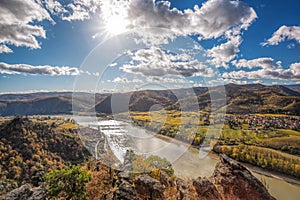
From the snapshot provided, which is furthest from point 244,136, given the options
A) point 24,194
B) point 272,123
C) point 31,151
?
point 24,194

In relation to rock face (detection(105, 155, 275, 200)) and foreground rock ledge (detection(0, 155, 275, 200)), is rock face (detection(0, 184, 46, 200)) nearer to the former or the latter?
foreground rock ledge (detection(0, 155, 275, 200))

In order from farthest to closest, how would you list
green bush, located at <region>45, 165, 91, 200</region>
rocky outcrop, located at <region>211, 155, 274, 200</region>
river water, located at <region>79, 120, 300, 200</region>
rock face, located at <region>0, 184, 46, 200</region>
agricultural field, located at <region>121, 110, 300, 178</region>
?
agricultural field, located at <region>121, 110, 300, 178</region>, river water, located at <region>79, 120, 300, 200</region>, green bush, located at <region>45, 165, 91, 200</region>, rock face, located at <region>0, 184, 46, 200</region>, rocky outcrop, located at <region>211, 155, 274, 200</region>

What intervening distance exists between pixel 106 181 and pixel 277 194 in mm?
16961

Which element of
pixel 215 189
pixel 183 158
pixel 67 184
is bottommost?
pixel 183 158

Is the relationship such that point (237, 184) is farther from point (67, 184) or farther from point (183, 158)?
point (183, 158)

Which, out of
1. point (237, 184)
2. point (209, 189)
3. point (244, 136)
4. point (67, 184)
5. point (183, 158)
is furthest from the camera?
point (244, 136)

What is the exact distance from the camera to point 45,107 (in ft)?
492

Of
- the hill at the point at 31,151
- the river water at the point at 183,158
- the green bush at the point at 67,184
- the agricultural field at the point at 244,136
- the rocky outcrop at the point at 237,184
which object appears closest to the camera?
the rocky outcrop at the point at 237,184

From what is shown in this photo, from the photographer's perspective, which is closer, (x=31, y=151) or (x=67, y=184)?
(x=67, y=184)

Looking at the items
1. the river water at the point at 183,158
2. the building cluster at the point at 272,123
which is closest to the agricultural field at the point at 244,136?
the building cluster at the point at 272,123

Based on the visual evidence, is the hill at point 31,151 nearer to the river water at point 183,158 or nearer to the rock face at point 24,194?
the river water at point 183,158

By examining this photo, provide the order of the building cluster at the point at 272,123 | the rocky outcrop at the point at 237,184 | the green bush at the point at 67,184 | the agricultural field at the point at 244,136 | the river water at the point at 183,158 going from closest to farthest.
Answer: the rocky outcrop at the point at 237,184 < the green bush at the point at 67,184 < the river water at the point at 183,158 < the agricultural field at the point at 244,136 < the building cluster at the point at 272,123

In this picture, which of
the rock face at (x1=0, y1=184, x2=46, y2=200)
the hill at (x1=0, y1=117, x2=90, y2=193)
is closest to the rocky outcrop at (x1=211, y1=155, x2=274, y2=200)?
the rock face at (x1=0, y1=184, x2=46, y2=200)

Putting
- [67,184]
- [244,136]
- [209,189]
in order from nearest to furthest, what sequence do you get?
[209,189] → [67,184] → [244,136]
